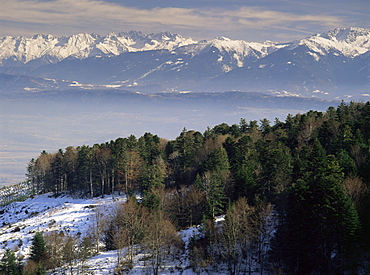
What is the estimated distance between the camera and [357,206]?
38.6 metres

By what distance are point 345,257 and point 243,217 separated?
1123 centimetres

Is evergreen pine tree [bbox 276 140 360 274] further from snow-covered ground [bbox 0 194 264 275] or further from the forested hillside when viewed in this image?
snow-covered ground [bbox 0 194 264 275]

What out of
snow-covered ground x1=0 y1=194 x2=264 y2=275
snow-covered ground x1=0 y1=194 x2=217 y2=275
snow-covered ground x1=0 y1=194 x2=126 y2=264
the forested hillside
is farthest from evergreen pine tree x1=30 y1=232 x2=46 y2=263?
the forested hillside

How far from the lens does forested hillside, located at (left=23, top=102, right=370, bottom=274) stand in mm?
37188

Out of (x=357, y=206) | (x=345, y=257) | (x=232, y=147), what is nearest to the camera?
(x=345, y=257)

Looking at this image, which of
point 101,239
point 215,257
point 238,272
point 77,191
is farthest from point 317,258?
point 77,191

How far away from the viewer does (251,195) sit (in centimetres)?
5131

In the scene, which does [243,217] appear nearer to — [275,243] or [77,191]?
[275,243]

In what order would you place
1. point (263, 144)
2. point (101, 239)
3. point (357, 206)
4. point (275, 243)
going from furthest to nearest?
point (263, 144)
point (101, 239)
point (275, 243)
point (357, 206)

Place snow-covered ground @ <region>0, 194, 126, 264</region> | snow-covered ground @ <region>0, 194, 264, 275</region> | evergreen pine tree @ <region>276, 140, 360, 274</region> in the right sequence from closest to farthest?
evergreen pine tree @ <region>276, 140, 360, 274</region>, snow-covered ground @ <region>0, 194, 264, 275</region>, snow-covered ground @ <region>0, 194, 126, 264</region>

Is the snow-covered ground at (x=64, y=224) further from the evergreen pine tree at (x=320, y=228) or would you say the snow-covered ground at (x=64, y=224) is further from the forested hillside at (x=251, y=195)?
the evergreen pine tree at (x=320, y=228)

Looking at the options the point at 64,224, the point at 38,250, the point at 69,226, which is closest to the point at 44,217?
the point at 64,224

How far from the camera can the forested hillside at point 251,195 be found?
37.2 m

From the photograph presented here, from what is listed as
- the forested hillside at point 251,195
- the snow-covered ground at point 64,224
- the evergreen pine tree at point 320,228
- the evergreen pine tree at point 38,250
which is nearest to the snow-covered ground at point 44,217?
the snow-covered ground at point 64,224
